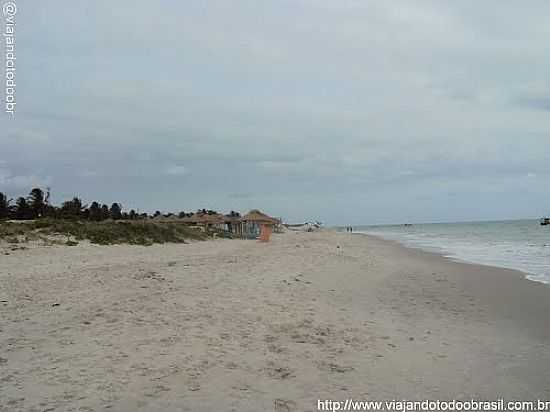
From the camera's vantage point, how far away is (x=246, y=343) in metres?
6.49

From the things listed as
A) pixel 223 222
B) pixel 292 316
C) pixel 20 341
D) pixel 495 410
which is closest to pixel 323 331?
pixel 292 316

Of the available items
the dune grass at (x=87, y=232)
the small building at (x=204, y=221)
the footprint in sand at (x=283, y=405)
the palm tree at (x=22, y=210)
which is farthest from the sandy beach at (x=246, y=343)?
the small building at (x=204, y=221)

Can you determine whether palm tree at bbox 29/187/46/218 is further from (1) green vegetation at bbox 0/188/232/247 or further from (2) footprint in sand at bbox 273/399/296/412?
(2) footprint in sand at bbox 273/399/296/412

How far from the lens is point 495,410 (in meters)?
4.77

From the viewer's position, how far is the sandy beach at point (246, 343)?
4812 millimetres

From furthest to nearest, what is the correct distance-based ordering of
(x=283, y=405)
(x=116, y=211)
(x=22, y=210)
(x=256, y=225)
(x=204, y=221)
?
(x=256, y=225) → (x=116, y=211) → (x=204, y=221) → (x=22, y=210) → (x=283, y=405)

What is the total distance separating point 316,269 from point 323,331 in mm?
8579

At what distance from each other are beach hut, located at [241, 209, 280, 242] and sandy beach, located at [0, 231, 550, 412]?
29.5m

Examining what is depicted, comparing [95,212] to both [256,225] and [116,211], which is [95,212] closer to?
[116,211]

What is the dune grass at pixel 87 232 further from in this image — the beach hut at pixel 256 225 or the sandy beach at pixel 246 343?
the beach hut at pixel 256 225

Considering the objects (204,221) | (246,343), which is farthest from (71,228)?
(204,221)

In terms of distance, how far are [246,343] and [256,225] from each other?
60.8m

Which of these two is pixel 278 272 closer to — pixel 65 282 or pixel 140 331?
pixel 65 282

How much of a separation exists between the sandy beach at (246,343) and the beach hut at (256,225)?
29.5 metres
